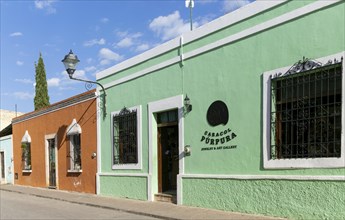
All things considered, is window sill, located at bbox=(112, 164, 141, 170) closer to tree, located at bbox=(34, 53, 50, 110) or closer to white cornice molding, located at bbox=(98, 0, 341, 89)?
white cornice molding, located at bbox=(98, 0, 341, 89)

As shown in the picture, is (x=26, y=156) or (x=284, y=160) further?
(x=26, y=156)

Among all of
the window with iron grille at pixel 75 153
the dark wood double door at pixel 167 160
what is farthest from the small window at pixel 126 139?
the window with iron grille at pixel 75 153

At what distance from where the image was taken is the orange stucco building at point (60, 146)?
14.6m

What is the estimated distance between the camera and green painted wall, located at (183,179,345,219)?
6660 millimetres

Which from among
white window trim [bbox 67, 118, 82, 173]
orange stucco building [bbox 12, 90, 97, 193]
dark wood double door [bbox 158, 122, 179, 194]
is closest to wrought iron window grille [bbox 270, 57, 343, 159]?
dark wood double door [bbox 158, 122, 179, 194]

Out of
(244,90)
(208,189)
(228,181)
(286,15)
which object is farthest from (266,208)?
(286,15)

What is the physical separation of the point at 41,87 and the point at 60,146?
63.1 ft

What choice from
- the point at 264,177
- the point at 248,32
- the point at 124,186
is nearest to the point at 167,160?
the point at 124,186

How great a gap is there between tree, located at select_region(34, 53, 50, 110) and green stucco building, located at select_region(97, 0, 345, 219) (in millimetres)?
24013

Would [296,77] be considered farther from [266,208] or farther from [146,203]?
[146,203]

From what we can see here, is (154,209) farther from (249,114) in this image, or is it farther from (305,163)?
(305,163)

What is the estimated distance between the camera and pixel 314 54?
7012mm

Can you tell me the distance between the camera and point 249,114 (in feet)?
27.2

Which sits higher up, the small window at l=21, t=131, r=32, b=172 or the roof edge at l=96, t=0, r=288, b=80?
the roof edge at l=96, t=0, r=288, b=80
